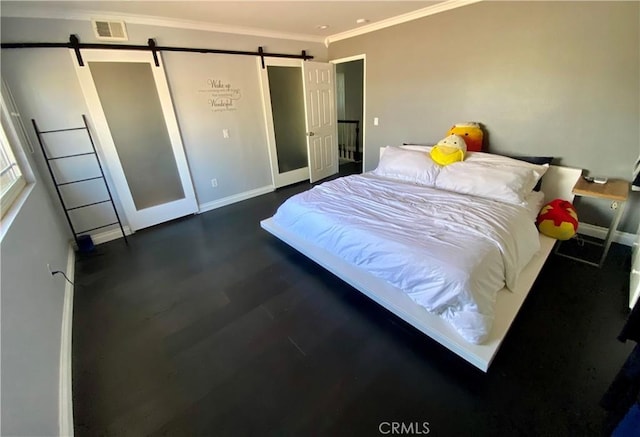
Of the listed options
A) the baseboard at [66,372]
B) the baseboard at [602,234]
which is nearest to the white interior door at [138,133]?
the baseboard at [66,372]

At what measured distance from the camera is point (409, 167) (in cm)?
313

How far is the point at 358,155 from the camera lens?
6516mm

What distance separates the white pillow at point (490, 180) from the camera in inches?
97.7

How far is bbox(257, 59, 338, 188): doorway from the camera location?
4.30 m

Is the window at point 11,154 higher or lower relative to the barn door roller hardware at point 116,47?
lower

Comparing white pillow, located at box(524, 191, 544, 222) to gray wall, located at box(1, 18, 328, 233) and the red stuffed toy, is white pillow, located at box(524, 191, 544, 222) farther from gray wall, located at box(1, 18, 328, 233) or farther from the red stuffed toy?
gray wall, located at box(1, 18, 328, 233)

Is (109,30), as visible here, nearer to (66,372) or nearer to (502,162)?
(66,372)

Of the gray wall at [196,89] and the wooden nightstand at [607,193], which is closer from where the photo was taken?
the wooden nightstand at [607,193]

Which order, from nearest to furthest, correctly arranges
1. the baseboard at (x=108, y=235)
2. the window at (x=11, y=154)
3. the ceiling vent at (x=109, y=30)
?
the window at (x=11, y=154), the ceiling vent at (x=109, y=30), the baseboard at (x=108, y=235)

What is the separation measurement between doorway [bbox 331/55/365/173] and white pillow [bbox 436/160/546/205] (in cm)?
342

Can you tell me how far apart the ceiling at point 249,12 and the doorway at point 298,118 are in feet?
1.86

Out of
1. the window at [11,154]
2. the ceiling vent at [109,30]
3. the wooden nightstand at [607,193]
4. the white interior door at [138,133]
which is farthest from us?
the white interior door at [138,133]

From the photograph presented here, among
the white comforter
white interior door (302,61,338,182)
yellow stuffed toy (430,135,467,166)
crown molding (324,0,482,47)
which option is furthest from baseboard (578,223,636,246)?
white interior door (302,61,338,182)

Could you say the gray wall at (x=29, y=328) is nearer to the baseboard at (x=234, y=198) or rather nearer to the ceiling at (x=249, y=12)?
the ceiling at (x=249, y=12)
